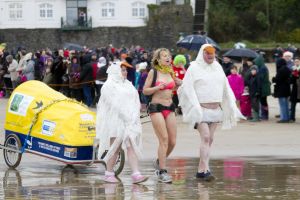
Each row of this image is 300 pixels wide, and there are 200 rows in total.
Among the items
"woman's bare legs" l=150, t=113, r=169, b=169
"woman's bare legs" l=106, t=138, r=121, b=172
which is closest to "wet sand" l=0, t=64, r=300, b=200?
"woman's bare legs" l=106, t=138, r=121, b=172

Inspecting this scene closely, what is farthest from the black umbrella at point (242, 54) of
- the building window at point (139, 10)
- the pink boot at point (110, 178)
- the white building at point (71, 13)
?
the building window at point (139, 10)

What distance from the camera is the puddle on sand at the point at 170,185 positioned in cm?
1297

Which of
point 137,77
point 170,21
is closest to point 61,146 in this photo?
point 137,77

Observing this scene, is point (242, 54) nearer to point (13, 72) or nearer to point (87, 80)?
point (87, 80)

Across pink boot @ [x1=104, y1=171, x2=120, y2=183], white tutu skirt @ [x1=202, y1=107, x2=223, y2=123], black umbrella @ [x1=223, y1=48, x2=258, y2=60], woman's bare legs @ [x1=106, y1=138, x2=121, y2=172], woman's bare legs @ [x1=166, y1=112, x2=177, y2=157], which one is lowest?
pink boot @ [x1=104, y1=171, x2=120, y2=183]

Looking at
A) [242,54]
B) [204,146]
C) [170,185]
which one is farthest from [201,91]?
[242,54]

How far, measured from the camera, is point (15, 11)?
9550cm

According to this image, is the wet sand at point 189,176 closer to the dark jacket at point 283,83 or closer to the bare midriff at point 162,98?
the bare midriff at point 162,98

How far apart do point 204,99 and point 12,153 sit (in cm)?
338

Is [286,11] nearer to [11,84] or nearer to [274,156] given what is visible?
[11,84]

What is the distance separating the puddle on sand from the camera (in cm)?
1297

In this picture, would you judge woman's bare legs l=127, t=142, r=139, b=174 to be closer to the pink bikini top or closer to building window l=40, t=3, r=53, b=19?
the pink bikini top

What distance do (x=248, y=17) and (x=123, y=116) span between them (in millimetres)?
80058

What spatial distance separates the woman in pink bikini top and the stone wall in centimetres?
7265
